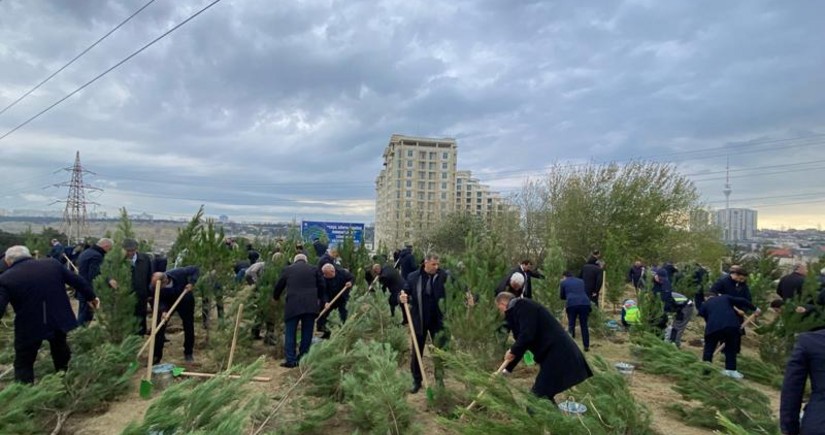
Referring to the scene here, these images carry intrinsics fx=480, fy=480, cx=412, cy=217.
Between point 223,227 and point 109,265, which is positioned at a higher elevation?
point 223,227

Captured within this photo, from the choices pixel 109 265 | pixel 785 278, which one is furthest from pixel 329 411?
pixel 785 278

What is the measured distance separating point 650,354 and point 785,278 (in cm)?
371

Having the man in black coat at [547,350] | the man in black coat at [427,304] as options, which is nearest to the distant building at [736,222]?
the man in black coat at [427,304]

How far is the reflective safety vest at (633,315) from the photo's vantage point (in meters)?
8.80

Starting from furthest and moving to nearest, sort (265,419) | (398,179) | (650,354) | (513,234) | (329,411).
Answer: (398,179) < (513,234) < (650,354) < (329,411) < (265,419)

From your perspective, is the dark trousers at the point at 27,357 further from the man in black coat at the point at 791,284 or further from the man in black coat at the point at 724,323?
the man in black coat at the point at 791,284

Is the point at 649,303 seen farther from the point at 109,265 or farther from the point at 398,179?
the point at 398,179

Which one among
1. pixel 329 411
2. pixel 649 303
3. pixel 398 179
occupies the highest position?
pixel 398 179

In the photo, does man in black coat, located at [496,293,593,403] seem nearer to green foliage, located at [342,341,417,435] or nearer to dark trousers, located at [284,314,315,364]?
green foliage, located at [342,341,417,435]

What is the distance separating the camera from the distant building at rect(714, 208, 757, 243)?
34188mm

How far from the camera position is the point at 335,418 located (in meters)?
5.02

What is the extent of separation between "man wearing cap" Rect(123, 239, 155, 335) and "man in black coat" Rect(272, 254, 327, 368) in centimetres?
187

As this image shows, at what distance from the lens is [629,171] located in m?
22.9

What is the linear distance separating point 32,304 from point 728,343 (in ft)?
28.5
